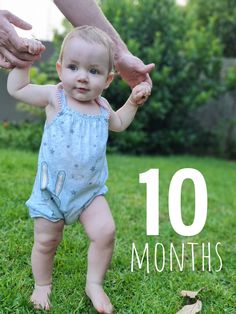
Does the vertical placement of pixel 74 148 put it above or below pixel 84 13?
below

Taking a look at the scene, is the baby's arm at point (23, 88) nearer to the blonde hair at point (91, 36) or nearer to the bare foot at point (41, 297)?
the blonde hair at point (91, 36)

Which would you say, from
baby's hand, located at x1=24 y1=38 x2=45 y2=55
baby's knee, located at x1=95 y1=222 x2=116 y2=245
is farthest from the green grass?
baby's hand, located at x1=24 y1=38 x2=45 y2=55

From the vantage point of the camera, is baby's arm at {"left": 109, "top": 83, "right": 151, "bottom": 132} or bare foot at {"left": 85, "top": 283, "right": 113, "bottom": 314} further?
baby's arm at {"left": 109, "top": 83, "right": 151, "bottom": 132}

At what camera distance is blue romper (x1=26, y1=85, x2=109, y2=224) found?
79.2 inches

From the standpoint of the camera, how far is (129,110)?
2.24m

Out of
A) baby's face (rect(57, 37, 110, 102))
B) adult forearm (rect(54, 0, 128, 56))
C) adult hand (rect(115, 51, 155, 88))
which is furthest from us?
adult forearm (rect(54, 0, 128, 56))

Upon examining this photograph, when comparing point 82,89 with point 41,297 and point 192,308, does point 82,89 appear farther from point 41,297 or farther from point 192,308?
point 192,308

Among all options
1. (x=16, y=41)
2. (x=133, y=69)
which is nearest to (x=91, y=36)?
(x=16, y=41)

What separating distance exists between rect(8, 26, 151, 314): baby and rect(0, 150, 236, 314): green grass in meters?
0.17

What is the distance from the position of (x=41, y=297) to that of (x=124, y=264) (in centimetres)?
66

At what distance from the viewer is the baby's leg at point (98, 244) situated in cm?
207

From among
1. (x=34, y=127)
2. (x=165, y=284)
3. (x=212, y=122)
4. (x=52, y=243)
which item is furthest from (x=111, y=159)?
(x=52, y=243)

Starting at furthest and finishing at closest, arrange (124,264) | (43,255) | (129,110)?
1. (124,264)
2. (129,110)
3. (43,255)

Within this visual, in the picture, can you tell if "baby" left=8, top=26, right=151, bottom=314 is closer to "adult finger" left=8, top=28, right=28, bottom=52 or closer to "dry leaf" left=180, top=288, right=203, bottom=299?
"adult finger" left=8, top=28, right=28, bottom=52
